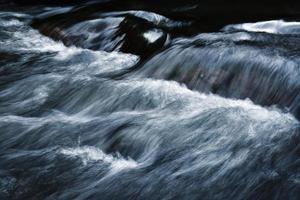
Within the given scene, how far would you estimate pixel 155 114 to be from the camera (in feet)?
20.8

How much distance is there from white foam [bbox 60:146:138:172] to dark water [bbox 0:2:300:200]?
0.04 feet

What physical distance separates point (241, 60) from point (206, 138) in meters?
1.65

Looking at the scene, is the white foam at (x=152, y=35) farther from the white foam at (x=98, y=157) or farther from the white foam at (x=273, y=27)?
the white foam at (x=98, y=157)

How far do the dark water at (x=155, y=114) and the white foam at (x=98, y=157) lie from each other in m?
0.01

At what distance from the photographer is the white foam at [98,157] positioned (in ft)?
17.5

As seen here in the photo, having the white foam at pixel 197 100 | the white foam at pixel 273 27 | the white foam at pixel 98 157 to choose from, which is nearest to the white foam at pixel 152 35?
the white foam at pixel 273 27

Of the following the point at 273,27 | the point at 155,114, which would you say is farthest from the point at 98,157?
the point at 273,27

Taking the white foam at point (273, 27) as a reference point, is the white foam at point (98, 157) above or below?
below

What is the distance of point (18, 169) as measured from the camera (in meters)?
5.34

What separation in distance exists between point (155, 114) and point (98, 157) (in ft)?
3.54

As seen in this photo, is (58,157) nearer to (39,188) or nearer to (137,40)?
(39,188)

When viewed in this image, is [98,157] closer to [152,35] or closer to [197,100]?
[197,100]

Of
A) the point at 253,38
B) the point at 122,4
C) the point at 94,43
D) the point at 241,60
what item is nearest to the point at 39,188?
the point at 241,60

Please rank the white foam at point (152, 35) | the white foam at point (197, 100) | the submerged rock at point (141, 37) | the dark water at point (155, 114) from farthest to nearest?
the white foam at point (152, 35) → the submerged rock at point (141, 37) → the white foam at point (197, 100) → the dark water at point (155, 114)
